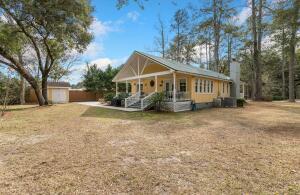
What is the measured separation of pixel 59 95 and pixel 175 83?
18397mm

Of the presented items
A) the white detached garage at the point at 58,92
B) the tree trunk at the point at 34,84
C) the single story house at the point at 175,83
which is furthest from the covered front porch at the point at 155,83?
the white detached garage at the point at 58,92

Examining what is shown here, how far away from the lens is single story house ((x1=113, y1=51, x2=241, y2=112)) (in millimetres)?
13144

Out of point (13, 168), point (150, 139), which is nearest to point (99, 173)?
point (13, 168)

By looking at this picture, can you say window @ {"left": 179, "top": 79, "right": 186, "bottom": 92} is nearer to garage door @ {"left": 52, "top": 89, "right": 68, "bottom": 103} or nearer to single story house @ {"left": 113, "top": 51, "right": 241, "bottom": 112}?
single story house @ {"left": 113, "top": 51, "right": 241, "bottom": 112}

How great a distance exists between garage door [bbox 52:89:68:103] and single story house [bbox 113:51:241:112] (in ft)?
34.5

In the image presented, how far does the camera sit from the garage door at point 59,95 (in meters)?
24.8

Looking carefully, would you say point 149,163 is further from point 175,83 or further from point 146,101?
point 175,83

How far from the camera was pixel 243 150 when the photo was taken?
4.55 m

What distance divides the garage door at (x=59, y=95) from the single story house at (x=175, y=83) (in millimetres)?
10509

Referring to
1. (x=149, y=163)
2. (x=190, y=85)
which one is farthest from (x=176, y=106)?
(x=149, y=163)

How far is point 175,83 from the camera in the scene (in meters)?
14.0

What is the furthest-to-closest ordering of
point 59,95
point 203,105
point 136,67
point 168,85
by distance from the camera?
point 59,95, point 136,67, point 168,85, point 203,105

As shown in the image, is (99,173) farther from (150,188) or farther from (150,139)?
(150,139)

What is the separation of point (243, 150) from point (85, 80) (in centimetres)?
2698
